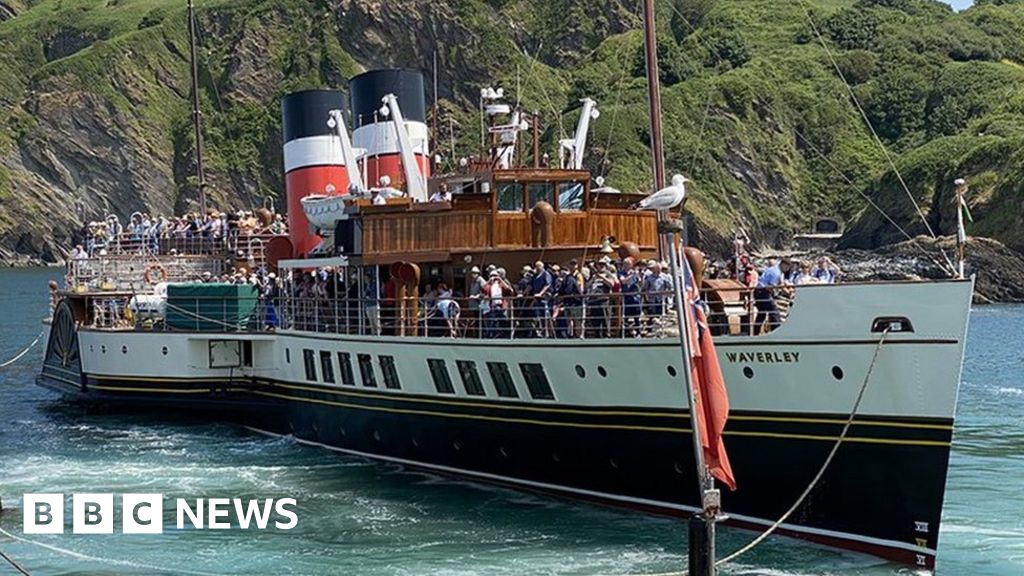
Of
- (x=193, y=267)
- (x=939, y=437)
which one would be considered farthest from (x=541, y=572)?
(x=193, y=267)

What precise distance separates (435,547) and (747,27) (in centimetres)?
16727

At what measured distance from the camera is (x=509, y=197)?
28.8 metres

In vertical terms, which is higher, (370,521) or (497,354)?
(497,354)

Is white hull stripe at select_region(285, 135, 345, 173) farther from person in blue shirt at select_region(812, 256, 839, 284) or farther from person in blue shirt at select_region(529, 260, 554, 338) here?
person in blue shirt at select_region(812, 256, 839, 284)

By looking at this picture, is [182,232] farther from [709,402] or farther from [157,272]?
[709,402]

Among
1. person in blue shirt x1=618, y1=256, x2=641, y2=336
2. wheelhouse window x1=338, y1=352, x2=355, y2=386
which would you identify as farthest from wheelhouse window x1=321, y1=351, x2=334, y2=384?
person in blue shirt x1=618, y1=256, x2=641, y2=336

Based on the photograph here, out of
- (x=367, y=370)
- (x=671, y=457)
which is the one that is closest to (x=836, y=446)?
(x=671, y=457)

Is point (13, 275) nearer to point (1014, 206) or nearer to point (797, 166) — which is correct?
point (797, 166)

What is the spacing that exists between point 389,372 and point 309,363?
378 centimetres

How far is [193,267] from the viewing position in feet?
139

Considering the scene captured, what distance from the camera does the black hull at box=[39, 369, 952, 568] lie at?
21.8 m

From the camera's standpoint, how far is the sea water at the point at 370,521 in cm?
2231

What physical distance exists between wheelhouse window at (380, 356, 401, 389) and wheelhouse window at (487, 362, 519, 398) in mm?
2964

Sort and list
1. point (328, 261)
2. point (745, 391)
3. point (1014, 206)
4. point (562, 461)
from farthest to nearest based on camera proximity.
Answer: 1. point (1014, 206)
2. point (328, 261)
3. point (562, 461)
4. point (745, 391)
